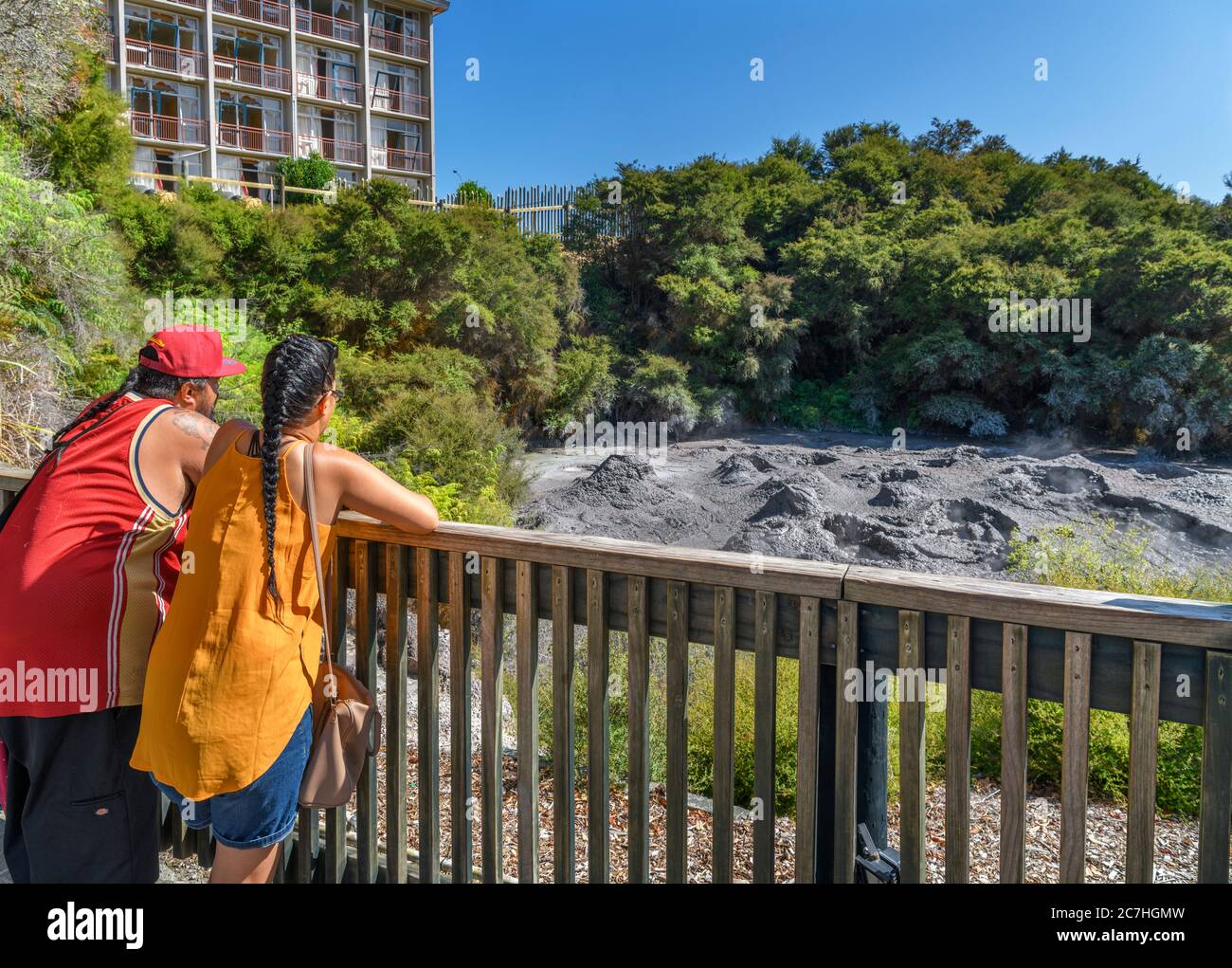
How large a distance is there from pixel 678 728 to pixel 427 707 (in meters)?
0.63

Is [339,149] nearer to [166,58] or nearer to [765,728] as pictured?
[166,58]

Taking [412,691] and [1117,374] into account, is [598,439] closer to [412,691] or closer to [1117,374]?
[1117,374]

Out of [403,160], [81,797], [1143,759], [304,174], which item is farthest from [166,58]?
[1143,759]

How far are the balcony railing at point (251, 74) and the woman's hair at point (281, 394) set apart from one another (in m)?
34.1

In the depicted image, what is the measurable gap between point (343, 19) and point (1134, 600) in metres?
38.6

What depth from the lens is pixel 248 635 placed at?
1.69 m

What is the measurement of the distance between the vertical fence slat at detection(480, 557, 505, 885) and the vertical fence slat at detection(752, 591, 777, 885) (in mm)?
570

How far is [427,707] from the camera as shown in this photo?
2.16 m

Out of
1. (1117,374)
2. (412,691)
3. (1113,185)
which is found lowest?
(412,691)

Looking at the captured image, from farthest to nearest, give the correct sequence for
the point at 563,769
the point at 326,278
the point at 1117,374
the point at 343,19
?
the point at 343,19 < the point at 1117,374 < the point at 326,278 < the point at 563,769

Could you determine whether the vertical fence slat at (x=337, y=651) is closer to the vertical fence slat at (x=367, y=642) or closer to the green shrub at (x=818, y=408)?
the vertical fence slat at (x=367, y=642)
